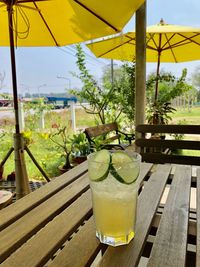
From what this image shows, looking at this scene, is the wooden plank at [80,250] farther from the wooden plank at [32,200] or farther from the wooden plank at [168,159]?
the wooden plank at [168,159]

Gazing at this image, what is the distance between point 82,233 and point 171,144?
114cm

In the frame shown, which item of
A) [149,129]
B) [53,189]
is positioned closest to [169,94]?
[149,129]

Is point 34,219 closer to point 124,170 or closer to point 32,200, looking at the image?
point 32,200

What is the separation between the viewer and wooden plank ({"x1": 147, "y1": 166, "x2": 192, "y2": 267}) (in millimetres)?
566

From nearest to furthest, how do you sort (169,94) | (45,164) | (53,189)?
(53,189), (45,164), (169,94)

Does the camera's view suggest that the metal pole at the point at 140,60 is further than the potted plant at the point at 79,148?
No

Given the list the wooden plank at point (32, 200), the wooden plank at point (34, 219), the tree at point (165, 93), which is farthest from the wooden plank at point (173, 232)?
the tree at point (165, 93)

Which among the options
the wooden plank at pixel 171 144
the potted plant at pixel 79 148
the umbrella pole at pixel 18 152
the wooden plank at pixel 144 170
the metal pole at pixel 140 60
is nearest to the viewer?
the wooden plank at pixel 144 170

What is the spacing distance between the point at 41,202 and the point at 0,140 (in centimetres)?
310

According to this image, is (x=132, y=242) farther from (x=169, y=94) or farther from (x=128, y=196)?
(x=169, y=94)

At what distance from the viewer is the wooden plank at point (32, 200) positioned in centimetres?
78

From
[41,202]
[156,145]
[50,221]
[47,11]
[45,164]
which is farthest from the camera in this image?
[45,164]

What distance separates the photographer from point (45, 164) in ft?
11.6

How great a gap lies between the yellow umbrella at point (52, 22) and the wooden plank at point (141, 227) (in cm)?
118
